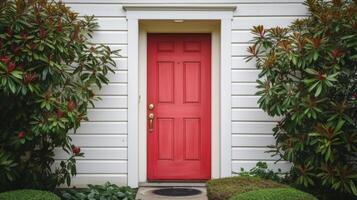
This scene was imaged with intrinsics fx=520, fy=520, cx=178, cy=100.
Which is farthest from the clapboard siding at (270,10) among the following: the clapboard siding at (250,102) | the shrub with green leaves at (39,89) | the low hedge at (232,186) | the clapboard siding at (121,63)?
the low hedge at (232,186)

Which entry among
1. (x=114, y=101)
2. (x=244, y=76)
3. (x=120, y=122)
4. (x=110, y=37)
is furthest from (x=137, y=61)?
(x=244, y=76)

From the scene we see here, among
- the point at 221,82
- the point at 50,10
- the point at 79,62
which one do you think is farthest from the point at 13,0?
the point at 221,82

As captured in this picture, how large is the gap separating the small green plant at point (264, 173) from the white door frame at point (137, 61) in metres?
0.34

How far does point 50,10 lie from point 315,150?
159 inches

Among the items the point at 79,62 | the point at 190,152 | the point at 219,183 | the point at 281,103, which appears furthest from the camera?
the point at 190,152

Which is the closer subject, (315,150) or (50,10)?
(315,150)

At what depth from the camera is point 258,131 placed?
314 inches

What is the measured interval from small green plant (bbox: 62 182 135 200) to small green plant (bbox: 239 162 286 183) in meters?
1.74

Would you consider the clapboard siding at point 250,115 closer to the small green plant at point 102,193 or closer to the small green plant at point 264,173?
the small green plant at point 264,173

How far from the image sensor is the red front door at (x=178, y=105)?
8398mm

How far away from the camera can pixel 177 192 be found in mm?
7715

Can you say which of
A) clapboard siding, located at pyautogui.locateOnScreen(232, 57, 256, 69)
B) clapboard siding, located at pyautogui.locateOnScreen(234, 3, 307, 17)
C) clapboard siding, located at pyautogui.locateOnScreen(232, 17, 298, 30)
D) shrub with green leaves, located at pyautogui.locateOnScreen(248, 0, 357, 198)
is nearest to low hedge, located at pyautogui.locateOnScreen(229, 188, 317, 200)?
shrub with green leaves, located at pyautogui.locateOnScreen(248, 0, 357, 198)

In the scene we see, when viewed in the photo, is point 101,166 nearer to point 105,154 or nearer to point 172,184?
point 105,154

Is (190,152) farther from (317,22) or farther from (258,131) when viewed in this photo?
(317,22)
